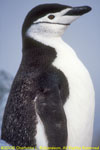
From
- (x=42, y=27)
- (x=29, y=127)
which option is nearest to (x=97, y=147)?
(x=29, y=127)

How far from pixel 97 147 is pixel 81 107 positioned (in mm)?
257

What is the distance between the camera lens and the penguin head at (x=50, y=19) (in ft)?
3.75

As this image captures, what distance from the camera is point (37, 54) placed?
113cm

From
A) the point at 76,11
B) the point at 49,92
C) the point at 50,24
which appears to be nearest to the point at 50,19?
the point at 50,24

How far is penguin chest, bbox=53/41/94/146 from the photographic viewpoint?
1.06 meters

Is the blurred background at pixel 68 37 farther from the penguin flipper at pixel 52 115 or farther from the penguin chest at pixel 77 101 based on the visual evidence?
the penguin flipper at pixel 52 115

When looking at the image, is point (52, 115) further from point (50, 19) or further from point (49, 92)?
point (50, 19)

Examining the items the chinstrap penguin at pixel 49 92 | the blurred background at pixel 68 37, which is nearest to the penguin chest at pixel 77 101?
the chinstrap penguin at pixel 49 92

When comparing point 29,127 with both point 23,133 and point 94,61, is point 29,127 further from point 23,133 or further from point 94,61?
point 94,61

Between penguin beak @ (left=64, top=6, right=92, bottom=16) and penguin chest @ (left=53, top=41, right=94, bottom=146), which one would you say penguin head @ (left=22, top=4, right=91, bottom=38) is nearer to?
penguin beak @ (left=64, top=6, right=92, bottom=16)

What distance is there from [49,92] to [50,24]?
32 cm

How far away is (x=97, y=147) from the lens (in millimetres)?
1207

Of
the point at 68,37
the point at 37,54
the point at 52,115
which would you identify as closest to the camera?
the point at 52,115

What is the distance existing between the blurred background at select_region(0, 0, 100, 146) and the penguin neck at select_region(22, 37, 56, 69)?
0.16 m
